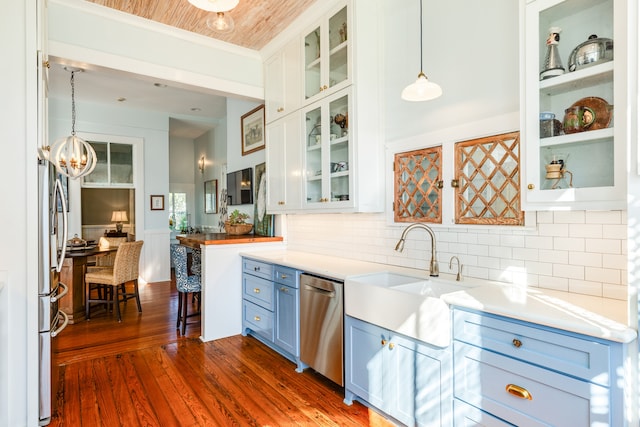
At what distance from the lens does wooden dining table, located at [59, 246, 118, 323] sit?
4469 mm

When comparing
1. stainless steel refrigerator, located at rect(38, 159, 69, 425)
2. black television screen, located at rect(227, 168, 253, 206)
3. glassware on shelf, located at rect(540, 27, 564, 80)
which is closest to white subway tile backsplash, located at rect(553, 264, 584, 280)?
glassware on shelf, located at rect(540, 27, 564, 80)

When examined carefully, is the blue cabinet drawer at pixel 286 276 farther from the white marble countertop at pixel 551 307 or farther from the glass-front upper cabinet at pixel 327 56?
the glass-front upper cabinet at pixel 327 56

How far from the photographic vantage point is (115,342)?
374 cm

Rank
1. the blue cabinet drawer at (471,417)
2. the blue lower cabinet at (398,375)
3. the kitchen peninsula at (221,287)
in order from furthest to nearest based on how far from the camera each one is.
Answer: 1. the kitchen peninsula at (221,287)
2. the blue lower cabinet at (398,375)
3. the blue cabinet drawer at (471,417)

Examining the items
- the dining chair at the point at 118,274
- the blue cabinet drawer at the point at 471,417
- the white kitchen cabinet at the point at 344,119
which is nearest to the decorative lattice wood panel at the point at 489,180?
the white kitchen cabinet at the point at 344,119

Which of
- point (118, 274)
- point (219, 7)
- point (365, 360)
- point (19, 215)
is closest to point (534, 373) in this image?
point (365, 360)

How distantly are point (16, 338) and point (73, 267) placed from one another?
2.67m

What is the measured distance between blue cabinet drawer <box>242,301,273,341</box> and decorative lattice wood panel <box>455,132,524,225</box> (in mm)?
1924

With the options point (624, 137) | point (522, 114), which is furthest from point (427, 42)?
point (624, 137)

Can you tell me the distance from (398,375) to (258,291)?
1800 millimetres

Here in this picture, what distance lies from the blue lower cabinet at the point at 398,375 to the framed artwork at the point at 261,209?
7.06 feet

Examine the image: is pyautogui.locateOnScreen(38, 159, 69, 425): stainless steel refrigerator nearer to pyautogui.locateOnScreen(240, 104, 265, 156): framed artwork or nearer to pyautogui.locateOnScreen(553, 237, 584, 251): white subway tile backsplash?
pyautogui.locateOnScreen(240, 104, 265, 156): framed artwork

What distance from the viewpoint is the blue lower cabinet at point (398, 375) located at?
74.7 inches

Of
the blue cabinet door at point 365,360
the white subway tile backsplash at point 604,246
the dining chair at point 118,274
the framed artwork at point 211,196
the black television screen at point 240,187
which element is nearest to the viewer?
the white subway tile backsplash at point 604,246
